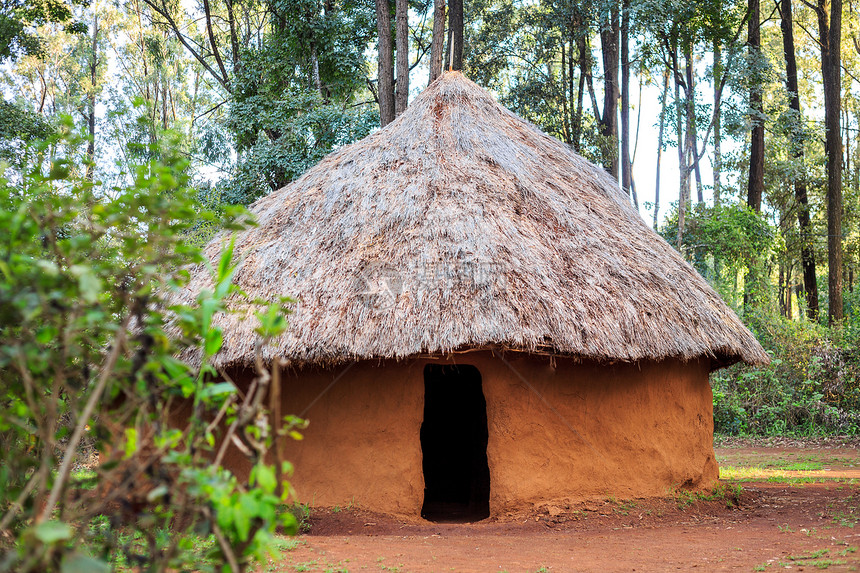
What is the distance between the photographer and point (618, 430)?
21.9 feet

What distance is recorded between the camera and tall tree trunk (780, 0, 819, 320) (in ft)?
56.8

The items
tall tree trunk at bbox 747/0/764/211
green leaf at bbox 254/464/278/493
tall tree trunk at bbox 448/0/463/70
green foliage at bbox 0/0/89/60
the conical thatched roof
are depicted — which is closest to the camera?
green leaf at bbox 254/464/278/493

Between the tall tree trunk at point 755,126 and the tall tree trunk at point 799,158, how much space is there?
89cm

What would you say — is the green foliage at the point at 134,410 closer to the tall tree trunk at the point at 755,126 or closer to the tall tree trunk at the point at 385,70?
the tall tree trunk at the point at 385,70

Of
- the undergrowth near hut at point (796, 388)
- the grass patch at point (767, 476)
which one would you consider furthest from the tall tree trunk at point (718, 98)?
the grass patch at point (767, 476)

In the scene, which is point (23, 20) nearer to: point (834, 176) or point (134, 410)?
point (134, 410)

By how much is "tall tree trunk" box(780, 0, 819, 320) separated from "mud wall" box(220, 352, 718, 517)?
37.7ft

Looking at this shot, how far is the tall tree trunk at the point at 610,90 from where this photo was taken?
16.6 m

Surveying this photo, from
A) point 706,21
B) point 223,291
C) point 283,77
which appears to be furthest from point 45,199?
point 706,21

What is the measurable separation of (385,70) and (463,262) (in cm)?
772

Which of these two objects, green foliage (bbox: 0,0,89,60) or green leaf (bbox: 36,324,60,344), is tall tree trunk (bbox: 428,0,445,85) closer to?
green foliage (bbox: 0,0,89,60)

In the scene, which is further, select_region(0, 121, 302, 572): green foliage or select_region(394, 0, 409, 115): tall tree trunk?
select_region(394, 0, 409, 115): tall tree trunk

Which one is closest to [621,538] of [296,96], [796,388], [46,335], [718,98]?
[46,335]

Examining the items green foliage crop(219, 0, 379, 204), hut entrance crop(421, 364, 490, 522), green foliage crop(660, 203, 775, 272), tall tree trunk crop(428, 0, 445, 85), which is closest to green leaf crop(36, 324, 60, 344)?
hut entrance crop(421, 364, 490, 522)
